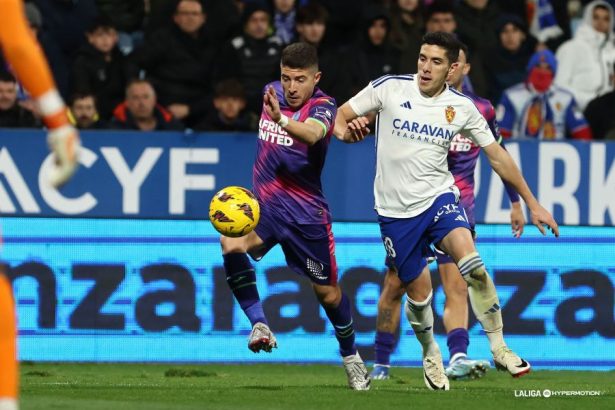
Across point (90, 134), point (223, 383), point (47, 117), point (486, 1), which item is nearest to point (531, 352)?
point (223, 383)

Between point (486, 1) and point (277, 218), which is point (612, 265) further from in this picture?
point (486, 1)

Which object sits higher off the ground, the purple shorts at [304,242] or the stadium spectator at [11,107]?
the stadium spectator at [11,107]

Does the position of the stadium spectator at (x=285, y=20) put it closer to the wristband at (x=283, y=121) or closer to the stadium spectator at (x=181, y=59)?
the stadium spectator at (x=181, y=59)

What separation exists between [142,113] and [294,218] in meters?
5.00

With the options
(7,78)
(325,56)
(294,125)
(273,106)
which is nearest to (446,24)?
(325,56)

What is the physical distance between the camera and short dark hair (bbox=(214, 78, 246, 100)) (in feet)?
49.8

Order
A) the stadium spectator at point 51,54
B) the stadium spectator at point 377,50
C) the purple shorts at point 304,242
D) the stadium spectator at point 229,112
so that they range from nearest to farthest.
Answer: the purple shorts at point 304,242 < the stadium spectator at point 229,112 < the stadium spectator at point 51,54 < the stadium spectator at point 377,50

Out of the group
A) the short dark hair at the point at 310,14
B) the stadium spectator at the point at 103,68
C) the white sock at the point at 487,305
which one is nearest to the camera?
the white sock at the point at 487,305

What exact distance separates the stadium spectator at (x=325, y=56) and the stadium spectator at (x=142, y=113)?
1.90 m

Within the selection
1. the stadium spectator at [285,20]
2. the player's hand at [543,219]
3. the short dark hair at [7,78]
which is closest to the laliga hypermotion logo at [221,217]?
the player's hand at [543,219]

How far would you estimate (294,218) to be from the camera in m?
10.3

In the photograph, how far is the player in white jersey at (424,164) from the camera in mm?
→ 9781

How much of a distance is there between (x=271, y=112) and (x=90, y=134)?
5642 millimetres

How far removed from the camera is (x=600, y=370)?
13.1 meters
